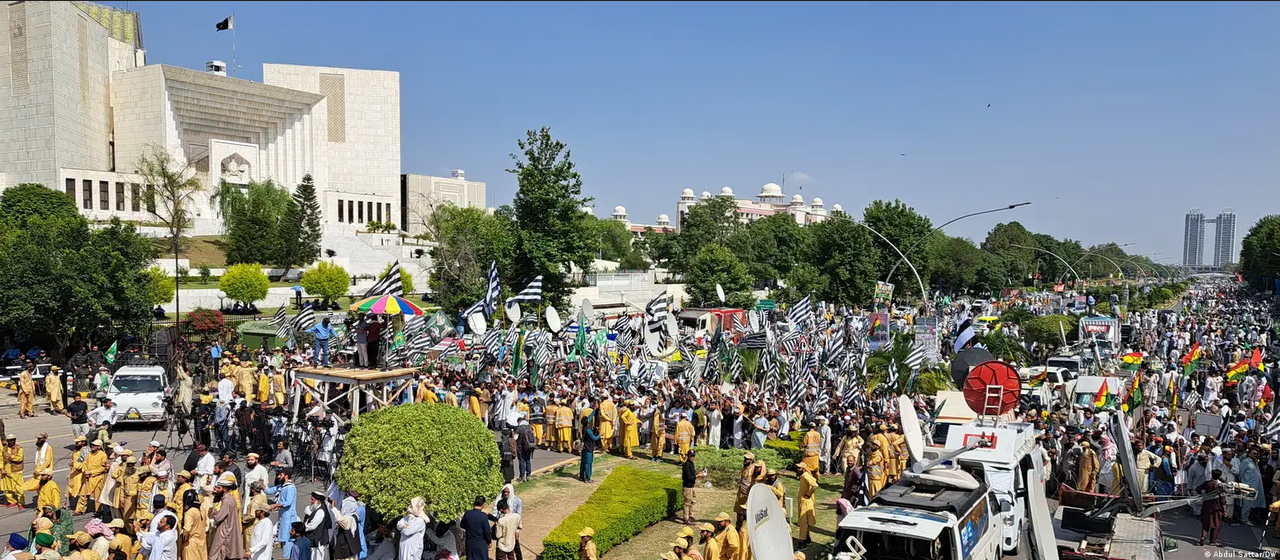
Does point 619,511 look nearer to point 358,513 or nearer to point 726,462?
point 358,513

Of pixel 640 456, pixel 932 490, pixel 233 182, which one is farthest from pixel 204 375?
pixel 233 182

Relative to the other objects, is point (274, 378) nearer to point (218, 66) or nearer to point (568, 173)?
point (568, 173)

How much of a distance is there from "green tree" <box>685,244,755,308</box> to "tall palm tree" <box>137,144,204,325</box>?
31.5 meters

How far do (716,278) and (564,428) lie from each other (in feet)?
120

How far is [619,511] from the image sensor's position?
12383mm

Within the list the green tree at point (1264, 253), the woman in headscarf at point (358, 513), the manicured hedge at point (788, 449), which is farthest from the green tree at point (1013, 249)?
the woman in headscarf at point (358, 513)

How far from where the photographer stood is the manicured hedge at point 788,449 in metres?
16.9

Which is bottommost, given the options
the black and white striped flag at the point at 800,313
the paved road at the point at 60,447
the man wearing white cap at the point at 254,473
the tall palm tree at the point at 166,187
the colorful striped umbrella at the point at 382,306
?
the paved road at the point at 60,447

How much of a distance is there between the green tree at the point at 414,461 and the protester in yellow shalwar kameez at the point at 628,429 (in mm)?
5691

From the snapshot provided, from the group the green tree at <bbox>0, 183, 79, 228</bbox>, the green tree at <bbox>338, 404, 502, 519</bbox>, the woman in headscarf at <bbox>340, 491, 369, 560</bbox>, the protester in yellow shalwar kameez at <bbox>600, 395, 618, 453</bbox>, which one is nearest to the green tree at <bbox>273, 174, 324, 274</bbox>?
the green tree at <bbox>0, 183, 79, 228</bbox>

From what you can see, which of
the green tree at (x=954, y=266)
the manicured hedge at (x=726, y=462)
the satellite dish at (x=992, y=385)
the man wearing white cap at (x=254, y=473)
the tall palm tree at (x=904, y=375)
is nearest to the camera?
the man wearing white cap at (x=254, y=473)

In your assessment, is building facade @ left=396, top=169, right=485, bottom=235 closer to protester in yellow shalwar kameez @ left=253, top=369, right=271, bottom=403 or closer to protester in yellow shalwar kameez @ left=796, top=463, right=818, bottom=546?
protester in yellow shalwar kameez @ left=253, top=369, right=271, bottom=403

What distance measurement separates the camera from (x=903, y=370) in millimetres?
22609

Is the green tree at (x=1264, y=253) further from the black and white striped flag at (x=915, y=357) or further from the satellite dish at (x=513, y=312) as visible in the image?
the black and white striped flag at (x=915, y=357)
